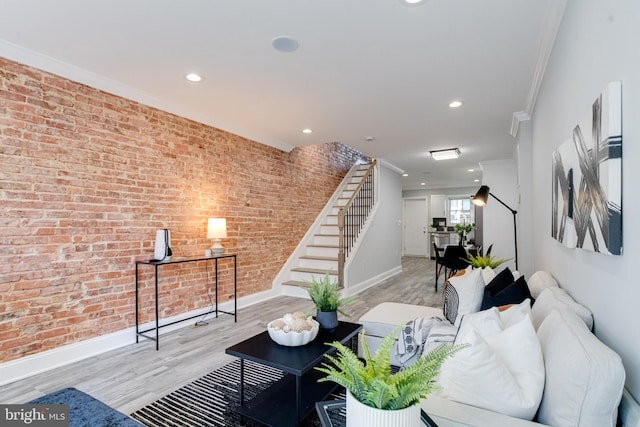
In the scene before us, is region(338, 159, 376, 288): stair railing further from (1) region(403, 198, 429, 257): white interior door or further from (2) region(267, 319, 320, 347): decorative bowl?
(1) region(403, 198, 429, 257): white interior door

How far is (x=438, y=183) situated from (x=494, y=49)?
8.69 m

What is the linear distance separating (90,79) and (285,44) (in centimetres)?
189

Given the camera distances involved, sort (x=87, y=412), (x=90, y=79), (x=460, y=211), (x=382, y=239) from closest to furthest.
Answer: (x=87, y=412) < (x=90, y=79) < (x=382, y=239) < (x=460, y=211)

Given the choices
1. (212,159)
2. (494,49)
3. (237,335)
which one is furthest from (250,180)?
(494,49)

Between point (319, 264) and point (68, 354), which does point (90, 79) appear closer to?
point (68, 354)

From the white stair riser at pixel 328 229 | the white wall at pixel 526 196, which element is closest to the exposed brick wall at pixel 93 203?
the white stair riser at pixel 328 229

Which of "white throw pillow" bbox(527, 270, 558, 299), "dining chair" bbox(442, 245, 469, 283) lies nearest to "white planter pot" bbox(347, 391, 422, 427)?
"white throw pillow" bbox(527, 270, 558, 299)

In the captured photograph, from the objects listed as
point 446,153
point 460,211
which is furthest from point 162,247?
point 460,211

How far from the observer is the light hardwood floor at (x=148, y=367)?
235cm

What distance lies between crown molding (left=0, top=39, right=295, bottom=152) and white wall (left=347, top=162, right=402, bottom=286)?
129 inches

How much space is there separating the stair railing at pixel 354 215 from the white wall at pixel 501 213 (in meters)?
2.33

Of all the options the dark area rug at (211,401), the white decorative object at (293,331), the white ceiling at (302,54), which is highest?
the white ceiling at (302,54)

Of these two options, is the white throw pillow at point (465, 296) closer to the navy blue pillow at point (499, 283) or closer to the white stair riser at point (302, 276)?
the navy blue pillow at point (499, 283)

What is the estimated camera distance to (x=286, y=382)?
7.67ft
